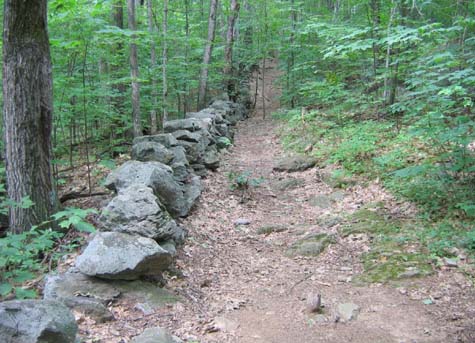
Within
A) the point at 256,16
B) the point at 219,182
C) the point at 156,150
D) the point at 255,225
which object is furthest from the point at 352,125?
the point at 256,16

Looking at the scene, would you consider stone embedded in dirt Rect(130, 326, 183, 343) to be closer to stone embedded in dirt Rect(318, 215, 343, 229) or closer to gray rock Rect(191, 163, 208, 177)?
stone embedded in dirt Rect(318, 215, 343, 229)

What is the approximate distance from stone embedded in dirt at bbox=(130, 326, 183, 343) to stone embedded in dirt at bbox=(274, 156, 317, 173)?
636cm

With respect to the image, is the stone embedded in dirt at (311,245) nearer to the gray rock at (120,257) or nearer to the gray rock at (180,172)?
the gray rock at (120,257)

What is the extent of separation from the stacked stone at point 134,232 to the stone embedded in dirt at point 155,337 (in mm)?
537

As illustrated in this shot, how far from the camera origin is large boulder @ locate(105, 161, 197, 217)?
567 centimetres

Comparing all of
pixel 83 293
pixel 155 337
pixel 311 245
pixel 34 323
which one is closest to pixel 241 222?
pixel 311 245

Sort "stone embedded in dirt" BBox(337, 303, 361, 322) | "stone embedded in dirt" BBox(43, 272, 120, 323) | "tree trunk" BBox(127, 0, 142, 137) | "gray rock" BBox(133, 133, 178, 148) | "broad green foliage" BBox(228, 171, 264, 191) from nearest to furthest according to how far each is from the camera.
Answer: "stone embedded in dirt" BBox(43, 272, 120, 323) → "stone embedded in dirt" BBox(337, 303, 361, 322) → "gray rock" BBox(133, 133, 178, 148) → "broad green foliage" BBox(228, 171, 264, 191) → "tree trunk" BBox(127, 0, 142, 137)

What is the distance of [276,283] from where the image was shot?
488cm

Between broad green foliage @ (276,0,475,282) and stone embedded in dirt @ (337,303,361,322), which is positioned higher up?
broad green foliage @ (276,0,475,282)

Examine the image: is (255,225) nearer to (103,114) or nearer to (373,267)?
(373,267)

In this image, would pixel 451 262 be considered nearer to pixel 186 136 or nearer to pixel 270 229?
pixel 270 229

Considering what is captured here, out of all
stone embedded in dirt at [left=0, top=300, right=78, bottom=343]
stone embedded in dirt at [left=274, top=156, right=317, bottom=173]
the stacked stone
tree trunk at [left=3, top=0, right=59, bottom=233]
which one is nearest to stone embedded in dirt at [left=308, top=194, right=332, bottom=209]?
stone embedded in dirt at [left=274, top=156, right=317, bottom=173]

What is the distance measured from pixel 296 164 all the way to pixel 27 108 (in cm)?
623

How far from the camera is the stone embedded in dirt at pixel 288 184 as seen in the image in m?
8.38
